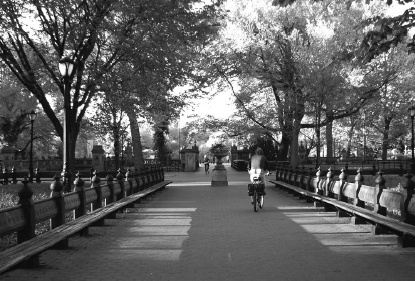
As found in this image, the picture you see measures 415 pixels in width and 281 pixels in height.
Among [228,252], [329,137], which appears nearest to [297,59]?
[329,137]

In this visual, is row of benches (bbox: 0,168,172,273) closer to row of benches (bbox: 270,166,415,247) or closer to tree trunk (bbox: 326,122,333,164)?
row of benches (bbox: 270,166,415,247)

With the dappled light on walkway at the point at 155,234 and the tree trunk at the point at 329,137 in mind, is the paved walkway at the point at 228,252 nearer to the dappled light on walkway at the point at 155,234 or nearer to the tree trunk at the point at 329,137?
the dappled light on walkway at the point at 155,234

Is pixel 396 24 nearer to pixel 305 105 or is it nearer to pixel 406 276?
pixel 406 276

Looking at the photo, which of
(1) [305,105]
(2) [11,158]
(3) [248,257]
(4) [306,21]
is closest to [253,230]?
(3) [248,257]

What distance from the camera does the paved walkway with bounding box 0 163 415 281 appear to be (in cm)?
607

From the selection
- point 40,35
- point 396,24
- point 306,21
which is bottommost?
point 396,24

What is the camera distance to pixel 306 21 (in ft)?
88.1

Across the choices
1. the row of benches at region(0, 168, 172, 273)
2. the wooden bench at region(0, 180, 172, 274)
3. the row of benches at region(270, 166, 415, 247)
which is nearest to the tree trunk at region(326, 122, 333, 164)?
the row of benches at region(270, 166, 415, 247)

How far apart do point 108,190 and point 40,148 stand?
51740mm

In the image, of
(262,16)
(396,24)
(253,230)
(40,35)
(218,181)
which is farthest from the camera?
(262,16)

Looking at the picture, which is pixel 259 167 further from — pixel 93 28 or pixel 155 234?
pixel 93 28

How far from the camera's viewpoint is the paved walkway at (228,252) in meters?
6.07

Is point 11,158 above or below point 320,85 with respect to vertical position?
below

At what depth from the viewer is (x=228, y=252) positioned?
7.49 metres
